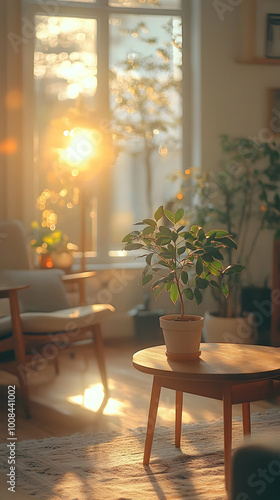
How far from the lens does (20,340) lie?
298cm

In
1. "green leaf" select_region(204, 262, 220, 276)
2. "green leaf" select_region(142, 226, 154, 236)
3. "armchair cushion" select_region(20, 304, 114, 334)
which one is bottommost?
"armchair cushion" select_region(20, 304, 114, 334)

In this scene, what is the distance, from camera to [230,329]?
13.8ft

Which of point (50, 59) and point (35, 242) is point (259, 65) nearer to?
point (50, 59)

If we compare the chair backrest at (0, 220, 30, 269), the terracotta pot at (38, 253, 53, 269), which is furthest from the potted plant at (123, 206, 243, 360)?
the terracotta pot at (38, 253, 53, 269)

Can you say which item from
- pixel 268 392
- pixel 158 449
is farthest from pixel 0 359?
pixel 268 392

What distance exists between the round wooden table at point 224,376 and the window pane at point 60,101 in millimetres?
2539

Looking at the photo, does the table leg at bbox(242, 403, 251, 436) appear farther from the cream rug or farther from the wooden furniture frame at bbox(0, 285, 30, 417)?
the wooden furniture frame at bbox(0, 285, 30, 417)

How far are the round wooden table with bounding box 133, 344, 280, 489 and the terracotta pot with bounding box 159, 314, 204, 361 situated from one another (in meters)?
0.03

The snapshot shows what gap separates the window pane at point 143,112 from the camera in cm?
483

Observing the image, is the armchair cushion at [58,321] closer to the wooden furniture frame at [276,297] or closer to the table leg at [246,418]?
the table leg at [246,418]

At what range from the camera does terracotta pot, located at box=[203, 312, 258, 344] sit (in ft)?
13.8

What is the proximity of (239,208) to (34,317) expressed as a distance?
6.34 ft
